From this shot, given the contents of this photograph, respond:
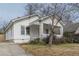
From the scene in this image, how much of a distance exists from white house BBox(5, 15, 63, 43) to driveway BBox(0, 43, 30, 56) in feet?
0.30

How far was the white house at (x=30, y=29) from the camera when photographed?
101812 millimetres

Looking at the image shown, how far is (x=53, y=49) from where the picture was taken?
101812mm

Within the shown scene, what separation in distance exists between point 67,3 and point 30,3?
561mm

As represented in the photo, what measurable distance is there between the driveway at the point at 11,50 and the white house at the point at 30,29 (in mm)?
90

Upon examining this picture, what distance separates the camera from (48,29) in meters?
102

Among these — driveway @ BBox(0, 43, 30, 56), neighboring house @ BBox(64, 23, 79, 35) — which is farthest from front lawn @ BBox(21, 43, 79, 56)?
neighboring house @ BBox(64, 23, 79, 35)

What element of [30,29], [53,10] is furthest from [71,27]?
[30,29]

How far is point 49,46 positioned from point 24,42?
0.38m

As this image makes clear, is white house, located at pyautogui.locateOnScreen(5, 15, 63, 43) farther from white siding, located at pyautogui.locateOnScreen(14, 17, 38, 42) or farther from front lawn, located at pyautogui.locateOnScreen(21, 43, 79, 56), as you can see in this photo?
front lawn, located at pyautogui.locateOnScreen(21, 43, 79, 56)

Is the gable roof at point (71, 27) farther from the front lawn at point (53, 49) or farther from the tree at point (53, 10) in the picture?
the front lawn at point (53, 49)

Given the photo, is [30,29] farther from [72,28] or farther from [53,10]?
[72,28]

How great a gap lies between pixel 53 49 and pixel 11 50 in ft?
2.08

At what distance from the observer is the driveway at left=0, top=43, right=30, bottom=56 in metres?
102

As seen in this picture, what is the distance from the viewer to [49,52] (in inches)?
4008
